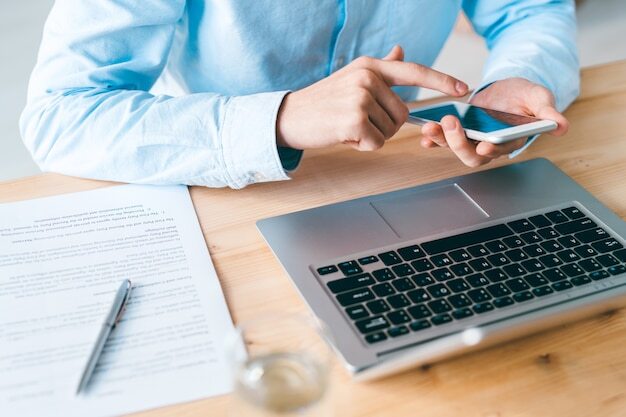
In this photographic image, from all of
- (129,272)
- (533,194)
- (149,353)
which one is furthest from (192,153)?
(533,194)

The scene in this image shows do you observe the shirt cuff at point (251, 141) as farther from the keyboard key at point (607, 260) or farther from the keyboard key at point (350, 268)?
the keyboard key at point (607, 260)

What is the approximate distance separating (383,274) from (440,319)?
8 cm

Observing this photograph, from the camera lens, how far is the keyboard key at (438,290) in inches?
25.9


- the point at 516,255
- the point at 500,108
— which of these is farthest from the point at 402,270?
the point at 500,108

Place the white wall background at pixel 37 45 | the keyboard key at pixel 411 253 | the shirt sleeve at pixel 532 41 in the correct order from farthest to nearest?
the white wall background at pixel 37 45 < the shirt sleeve at pixel 532 41 < the keyboard key at pixel 411 253

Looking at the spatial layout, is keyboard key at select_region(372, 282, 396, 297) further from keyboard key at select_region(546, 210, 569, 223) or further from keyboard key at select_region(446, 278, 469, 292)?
keyboard key at select_region(546, 210, 569, 223)

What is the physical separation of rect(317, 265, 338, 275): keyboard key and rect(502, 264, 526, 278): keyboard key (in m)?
0.16

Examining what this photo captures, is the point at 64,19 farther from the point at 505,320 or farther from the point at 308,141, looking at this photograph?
the point at 505,320

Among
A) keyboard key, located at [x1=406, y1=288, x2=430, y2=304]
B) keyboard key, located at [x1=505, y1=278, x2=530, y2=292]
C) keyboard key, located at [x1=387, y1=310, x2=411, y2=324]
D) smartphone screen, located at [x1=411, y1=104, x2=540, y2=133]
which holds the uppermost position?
smartphone screen, located at [x1=411, y1=104, x2=540, y2=133]

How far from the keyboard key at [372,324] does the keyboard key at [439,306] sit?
47 millimetres

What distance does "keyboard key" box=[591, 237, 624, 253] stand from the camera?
28.6 inches

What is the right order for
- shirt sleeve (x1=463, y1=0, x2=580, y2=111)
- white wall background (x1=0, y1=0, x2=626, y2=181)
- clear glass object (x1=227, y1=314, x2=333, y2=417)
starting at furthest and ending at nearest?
white wall background (x1=0, y1=0, x2=626, y2=181)
shirt sleeve (x1=463, y1=0, x2=580, y2=111)
clear glass object (x1=227, y1=314, x2=333, y2=417)

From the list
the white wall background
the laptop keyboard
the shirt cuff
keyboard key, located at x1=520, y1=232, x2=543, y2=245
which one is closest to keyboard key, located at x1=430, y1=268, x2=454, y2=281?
the laptop keyboard

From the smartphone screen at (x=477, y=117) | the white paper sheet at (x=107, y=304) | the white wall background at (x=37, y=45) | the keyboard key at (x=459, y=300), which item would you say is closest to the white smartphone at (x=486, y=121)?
the smartphone screen at (x=477, y=117)
